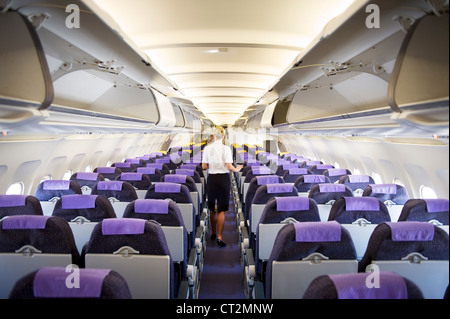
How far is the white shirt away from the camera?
5517 millimetres

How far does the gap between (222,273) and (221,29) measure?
346 centimetres

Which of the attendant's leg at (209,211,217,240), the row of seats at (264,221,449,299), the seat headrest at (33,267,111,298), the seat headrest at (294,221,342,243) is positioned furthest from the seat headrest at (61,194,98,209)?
the attendant's leg at (209,211,217,240)

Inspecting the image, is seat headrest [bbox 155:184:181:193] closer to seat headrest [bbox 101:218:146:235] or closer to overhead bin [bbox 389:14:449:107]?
seat headrest [bbox 101:218:146:235]

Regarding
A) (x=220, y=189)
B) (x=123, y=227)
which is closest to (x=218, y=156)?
(x=220, y=189)

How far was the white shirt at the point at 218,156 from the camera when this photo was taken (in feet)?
18.1

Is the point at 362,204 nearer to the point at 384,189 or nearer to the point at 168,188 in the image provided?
the point at 384,189

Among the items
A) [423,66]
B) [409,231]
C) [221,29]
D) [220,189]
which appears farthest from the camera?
[220,189]

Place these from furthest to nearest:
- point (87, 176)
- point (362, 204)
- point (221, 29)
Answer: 1. point (87, 176)
2. point (221, 29)
3. point (362, 204)

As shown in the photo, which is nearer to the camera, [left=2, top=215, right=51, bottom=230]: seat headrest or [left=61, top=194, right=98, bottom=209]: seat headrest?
[left=2, top=215, right=51, bottom=230]: seat headrest

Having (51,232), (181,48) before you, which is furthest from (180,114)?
(51,232)

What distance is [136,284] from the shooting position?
208 centimetres

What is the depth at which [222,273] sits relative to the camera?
4.72 meters

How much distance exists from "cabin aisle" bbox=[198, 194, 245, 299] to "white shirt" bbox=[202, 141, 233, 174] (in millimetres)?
1446
